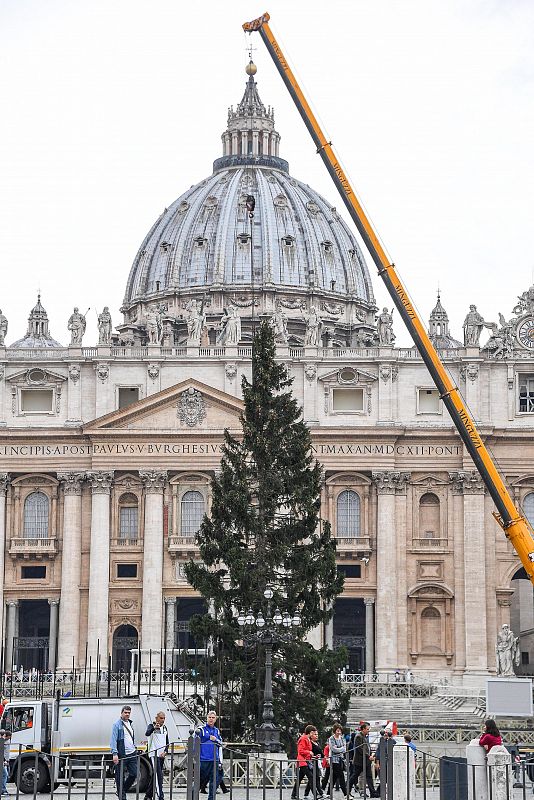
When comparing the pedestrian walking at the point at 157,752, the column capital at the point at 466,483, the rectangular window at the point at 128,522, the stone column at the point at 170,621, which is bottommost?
the pedestrian walking at the point at 157,752

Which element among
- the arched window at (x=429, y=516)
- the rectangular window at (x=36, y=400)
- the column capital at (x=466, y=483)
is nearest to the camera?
the column capital at (x=466, y=483)

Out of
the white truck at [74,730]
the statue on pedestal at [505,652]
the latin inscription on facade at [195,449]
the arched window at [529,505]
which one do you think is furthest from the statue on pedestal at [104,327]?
the white truck at [74,730]

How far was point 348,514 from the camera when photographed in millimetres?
92750

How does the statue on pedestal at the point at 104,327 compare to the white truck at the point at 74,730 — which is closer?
the white truck at the point at 74,730

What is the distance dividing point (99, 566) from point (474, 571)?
19.3 m

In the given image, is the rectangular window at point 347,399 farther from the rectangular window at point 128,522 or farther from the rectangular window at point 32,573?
the rectangular window at point 32,573

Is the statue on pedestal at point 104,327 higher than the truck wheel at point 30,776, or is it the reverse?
the statue on pedestal at point 104,327

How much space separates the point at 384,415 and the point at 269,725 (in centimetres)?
4641

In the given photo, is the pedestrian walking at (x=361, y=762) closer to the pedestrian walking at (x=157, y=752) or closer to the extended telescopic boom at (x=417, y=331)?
the pedestrian walking at (x=157, y=752)

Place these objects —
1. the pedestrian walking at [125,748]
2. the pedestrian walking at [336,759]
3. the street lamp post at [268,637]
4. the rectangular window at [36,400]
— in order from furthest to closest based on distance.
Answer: the rectangular window at [36,400] < the street lamp post at [268,637] < the pedestrian walking at [336,759] < the pedestrian walking at [125,748]

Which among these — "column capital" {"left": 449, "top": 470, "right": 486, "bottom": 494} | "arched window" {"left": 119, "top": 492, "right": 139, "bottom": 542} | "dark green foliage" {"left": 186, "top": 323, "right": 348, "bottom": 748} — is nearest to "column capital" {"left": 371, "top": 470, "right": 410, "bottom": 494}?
"column capital" {"left": 449, "top": 470, "right": 486, "bottom": 494}

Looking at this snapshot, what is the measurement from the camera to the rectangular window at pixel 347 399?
92.8 m

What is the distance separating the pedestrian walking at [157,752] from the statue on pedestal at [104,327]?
56.3m

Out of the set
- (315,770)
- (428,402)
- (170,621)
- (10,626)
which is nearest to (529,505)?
(428,402)
